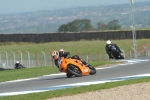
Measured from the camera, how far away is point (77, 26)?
4993 inches

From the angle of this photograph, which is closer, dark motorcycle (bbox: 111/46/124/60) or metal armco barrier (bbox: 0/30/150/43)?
dark motorcycle (bbox: 111/46/124/60)

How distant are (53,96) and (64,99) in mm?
811

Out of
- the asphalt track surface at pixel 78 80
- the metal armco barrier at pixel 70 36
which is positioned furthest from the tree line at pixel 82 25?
the asphalt track surface at pixel 78 80

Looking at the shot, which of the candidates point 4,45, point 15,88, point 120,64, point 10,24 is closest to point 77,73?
point 15,88

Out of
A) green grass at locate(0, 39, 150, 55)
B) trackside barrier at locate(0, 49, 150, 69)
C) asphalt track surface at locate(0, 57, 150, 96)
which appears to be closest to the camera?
asphalt track surface at locate(0, 57, 150, 96)

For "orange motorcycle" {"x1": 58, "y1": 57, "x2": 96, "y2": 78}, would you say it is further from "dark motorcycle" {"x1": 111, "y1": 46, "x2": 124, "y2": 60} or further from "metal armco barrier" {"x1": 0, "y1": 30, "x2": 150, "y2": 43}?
"metal armco barrier" {"x1": 0, "y1": 30, "x2": 150, "y2": 43}

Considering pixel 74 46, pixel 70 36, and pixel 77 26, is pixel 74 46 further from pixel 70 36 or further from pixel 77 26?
pixel 77 26

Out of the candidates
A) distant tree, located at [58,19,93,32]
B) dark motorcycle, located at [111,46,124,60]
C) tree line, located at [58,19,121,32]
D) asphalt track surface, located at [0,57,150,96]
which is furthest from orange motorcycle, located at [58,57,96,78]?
distant tree, located at [58,19,93,32]

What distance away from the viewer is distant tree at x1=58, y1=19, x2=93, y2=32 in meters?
123

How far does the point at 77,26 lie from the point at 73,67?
107 metres

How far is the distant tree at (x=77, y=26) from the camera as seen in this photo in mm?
123188

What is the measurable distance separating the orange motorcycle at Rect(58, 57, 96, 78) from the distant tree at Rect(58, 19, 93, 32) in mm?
102049

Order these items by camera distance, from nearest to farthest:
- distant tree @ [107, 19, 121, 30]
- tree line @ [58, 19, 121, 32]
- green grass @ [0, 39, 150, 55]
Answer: green grass @ [0, 39, 150, 55] < distant tree @ [107, 19, 121, 30] < tree line @ [58, 19, 121, 32]

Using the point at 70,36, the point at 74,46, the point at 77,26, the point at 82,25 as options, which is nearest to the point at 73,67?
the point at 74,46
